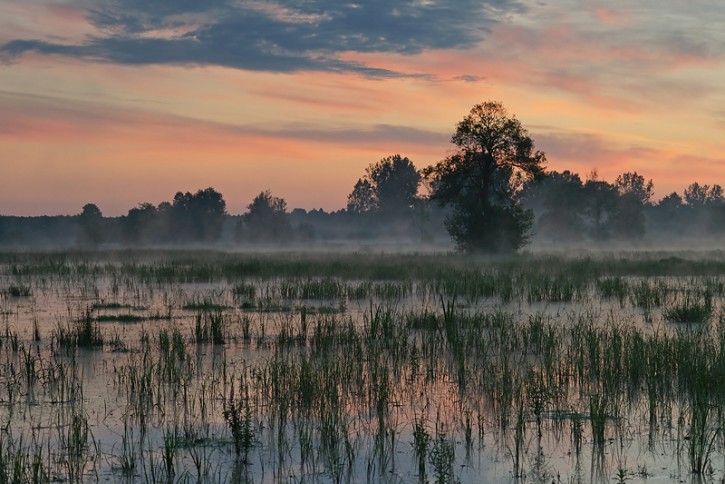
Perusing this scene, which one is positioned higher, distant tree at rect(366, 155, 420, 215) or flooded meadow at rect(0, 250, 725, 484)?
distant tree at rect(366, 155, 420, 215)

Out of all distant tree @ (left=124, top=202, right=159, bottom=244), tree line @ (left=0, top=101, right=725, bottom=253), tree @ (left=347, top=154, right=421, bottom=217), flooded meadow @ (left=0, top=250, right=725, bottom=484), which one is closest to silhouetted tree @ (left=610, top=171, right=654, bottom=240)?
tree line @ (left=0, top=101, right=725, bottom=253)

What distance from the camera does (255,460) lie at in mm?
6309

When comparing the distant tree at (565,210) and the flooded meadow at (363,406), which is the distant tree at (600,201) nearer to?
the distant tree at (565,210)

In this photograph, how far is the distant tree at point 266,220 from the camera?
120 metres

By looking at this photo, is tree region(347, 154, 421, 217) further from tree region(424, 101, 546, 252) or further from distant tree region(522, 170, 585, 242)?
tree region(424, 101, 546, 252)

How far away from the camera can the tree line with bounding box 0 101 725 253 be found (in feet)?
150

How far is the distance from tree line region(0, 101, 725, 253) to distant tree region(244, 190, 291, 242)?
17cm

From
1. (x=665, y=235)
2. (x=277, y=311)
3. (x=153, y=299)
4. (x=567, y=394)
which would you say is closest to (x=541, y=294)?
(x=277, y=311)

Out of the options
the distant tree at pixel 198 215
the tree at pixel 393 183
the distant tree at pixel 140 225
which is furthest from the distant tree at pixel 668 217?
the distant tree at pixel 140 225

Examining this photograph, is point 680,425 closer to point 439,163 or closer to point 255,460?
point 255,460

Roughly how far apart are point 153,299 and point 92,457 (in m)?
14.3

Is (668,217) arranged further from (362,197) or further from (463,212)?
(463,212)

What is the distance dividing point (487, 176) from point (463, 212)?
2661 mm

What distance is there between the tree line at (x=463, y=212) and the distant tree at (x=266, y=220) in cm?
17
